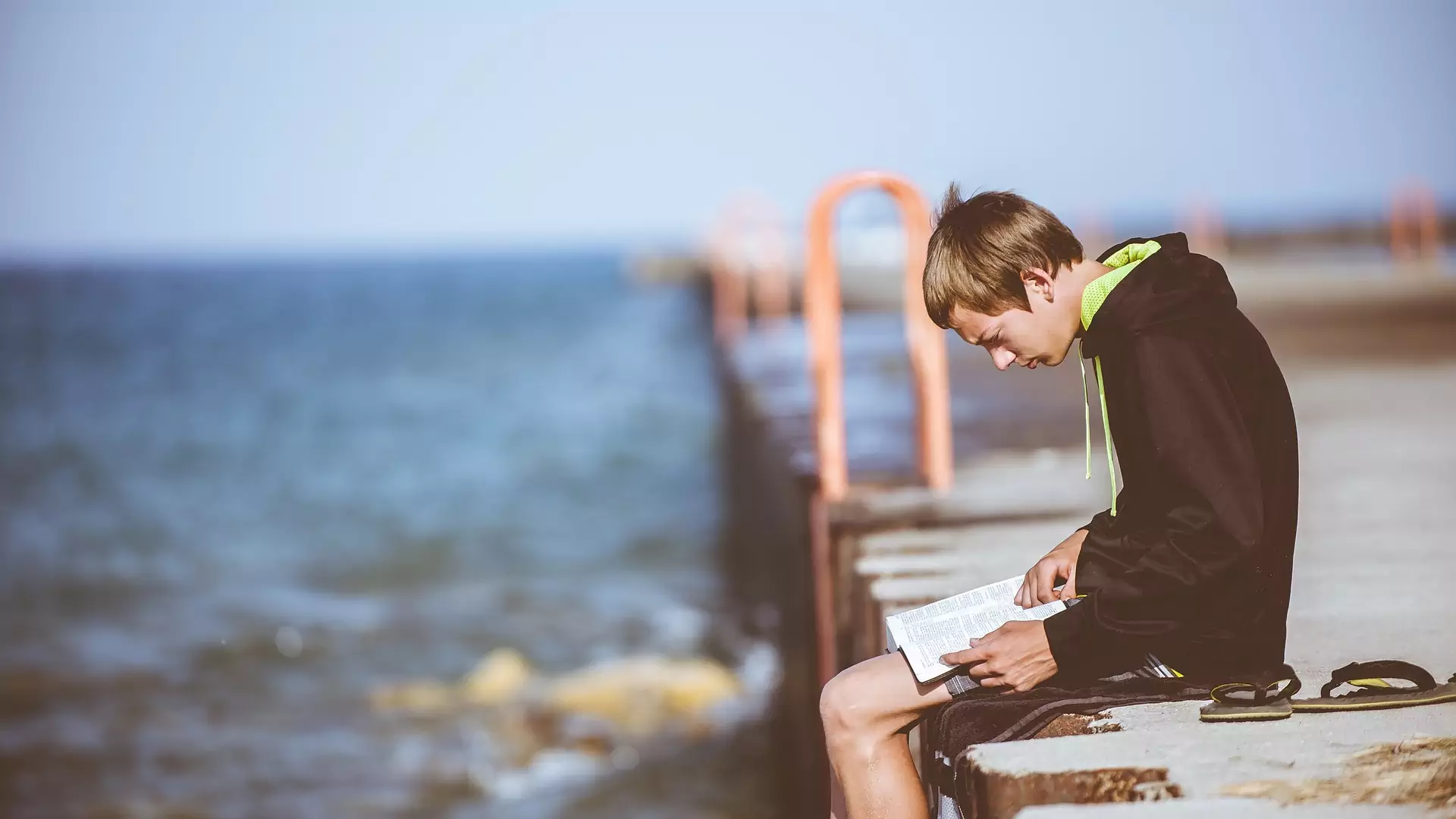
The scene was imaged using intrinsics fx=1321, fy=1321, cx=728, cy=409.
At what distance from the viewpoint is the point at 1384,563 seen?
3.85m

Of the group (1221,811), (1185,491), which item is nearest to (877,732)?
(1221,811)

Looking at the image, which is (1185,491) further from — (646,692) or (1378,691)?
(646,692)

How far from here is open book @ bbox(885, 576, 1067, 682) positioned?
2387 mm

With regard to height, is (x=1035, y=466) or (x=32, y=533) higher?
(x=1035, y=466)

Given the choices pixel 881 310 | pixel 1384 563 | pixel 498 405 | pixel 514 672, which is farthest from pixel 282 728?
pixel 498 405

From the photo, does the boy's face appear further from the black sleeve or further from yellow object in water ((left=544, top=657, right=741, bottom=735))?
yellow object in water ((left=544, top=657, right=741, bottom=735))

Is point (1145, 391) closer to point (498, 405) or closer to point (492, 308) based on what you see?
point (498, 405)

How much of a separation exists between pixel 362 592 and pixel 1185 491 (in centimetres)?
1210

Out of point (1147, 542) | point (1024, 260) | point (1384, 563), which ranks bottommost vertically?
point (1384, 563)

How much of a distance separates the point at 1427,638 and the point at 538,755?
5485 millimetres

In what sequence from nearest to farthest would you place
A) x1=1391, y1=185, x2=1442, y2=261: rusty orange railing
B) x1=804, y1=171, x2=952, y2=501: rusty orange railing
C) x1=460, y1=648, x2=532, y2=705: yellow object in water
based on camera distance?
x1=804, y1=171, x2=952, y2=501: rusty orange railing → x1=460, y1=648, x2=532, y2=705: yellow object in water → x1=1391, y1=185, x2=1442, y2=261: rusty orange railing

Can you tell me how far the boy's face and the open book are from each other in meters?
0.48

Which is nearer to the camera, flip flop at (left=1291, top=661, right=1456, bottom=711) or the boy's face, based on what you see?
the boy's face

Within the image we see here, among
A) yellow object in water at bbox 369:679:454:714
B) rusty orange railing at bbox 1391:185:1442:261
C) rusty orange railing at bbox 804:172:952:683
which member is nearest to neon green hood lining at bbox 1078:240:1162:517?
rusty orange railing at bbox 804:172:952:683
